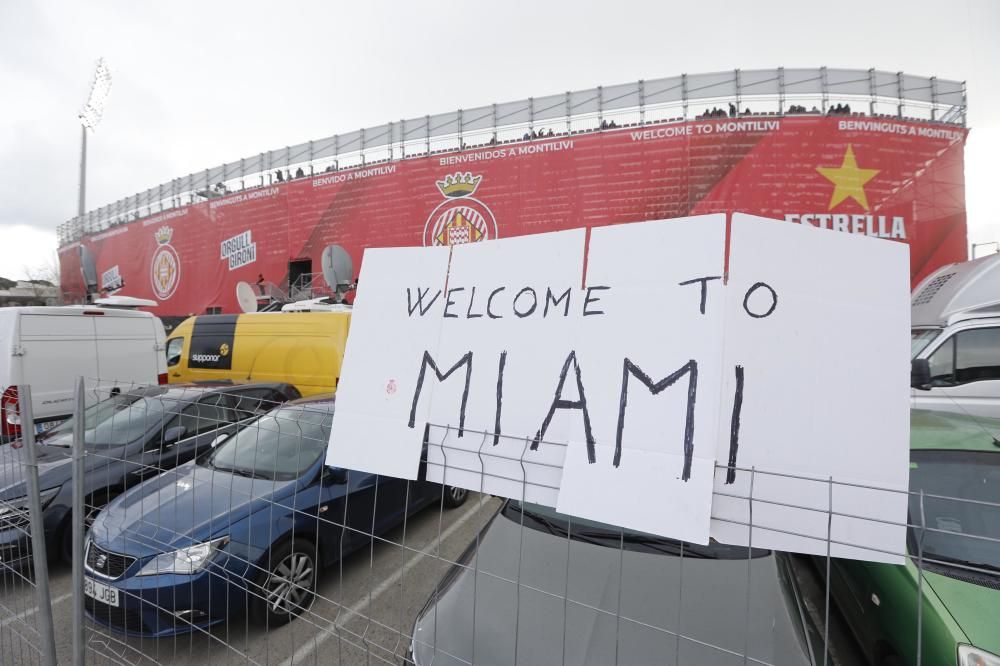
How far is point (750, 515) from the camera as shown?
3.24ft

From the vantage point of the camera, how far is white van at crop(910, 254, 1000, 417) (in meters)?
5.21

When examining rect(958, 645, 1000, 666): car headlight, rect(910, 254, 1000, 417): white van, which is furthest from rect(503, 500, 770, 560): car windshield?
rect(910, 254, 1000, 417): white van

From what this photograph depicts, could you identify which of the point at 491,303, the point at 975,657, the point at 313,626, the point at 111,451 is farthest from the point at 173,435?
the point at 975,657

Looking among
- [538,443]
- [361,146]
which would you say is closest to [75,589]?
[538,443]

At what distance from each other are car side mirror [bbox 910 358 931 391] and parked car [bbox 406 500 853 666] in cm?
433

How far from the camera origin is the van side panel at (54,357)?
5988 mm

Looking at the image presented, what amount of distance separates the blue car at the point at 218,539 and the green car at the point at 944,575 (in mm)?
2595

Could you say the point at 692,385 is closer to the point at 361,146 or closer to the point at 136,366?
the point at 136,366

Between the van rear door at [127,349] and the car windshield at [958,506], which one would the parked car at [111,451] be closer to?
the van rear door at [127,349]

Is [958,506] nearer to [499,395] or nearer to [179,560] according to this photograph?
[499,395]

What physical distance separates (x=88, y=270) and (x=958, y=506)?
32.0m

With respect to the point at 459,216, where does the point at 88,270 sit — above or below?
below

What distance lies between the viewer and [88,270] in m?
23.9

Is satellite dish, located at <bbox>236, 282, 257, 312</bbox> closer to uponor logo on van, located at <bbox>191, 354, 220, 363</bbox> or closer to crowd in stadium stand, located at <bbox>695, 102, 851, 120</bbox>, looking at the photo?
uponor logo on van, located at <bbox>191, 354, 220, 363</bbox>
